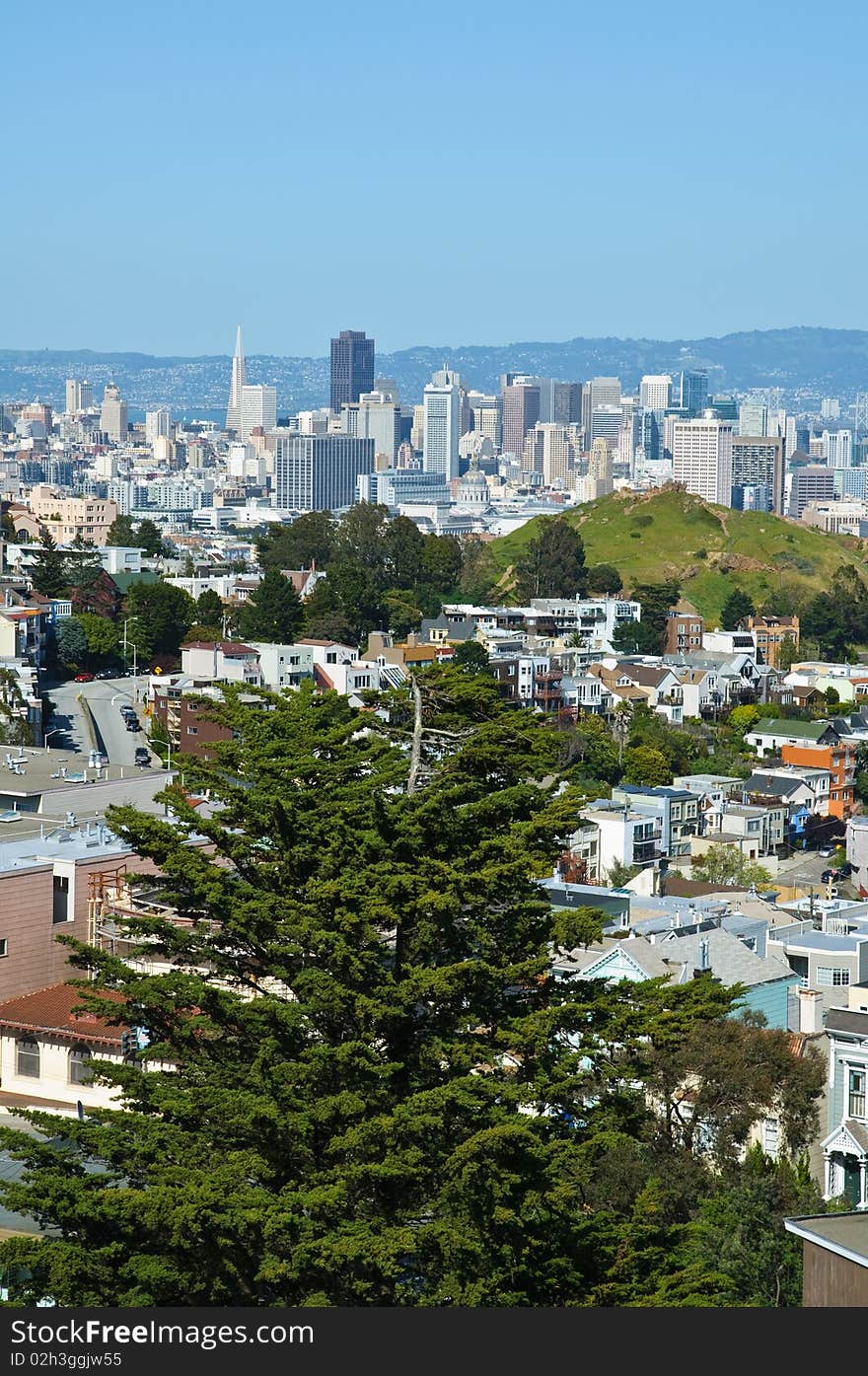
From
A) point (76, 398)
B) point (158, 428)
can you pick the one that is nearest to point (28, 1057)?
point (158, 428)

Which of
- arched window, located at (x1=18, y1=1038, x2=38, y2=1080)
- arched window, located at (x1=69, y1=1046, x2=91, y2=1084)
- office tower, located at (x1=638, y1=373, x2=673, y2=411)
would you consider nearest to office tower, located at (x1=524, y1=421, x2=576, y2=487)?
office tower, located at (x1=638, y1=373, x2=673, y2=411)

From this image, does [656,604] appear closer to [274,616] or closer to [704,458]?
[274,616]

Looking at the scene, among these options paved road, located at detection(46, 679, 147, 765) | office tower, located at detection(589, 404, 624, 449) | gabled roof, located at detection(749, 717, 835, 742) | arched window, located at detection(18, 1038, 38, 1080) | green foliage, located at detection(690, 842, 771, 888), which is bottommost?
green foliage, located at detection(690, 842, 771, 888)

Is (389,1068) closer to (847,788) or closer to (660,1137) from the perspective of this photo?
(660,1137)

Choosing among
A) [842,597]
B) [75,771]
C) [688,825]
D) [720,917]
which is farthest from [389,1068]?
[842,597]

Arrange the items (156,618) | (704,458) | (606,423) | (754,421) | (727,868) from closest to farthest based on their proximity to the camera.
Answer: (727,868)
(156,618)
(704,458)
(754,421)
(606,423)

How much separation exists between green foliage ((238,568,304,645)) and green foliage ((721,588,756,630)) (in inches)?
392

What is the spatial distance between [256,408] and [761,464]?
57.6 m

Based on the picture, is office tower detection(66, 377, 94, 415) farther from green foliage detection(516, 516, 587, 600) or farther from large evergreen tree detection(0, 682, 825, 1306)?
large evergreen tree detection(0, 682, 825, 1306)

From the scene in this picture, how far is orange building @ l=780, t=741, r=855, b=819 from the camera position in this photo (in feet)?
86.2

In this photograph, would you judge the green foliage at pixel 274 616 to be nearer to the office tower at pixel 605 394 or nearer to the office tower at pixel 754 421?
the office tower at pixel 754 421

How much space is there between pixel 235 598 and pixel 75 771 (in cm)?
2004

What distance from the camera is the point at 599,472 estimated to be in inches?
4230

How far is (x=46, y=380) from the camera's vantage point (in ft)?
565
